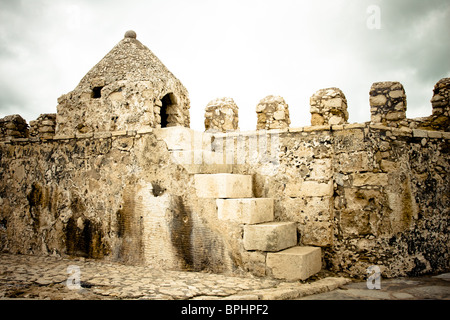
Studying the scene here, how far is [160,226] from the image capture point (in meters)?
4.51

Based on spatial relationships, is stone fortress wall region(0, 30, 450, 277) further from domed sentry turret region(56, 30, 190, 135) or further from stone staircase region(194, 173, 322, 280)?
domed sentry turret region(56, 30, 190, 135)

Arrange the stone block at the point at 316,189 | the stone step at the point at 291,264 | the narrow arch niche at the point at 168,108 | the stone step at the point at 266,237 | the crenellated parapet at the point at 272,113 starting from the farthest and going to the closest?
the narrow arch niche at the point at 168,108 < the crenellated parapet at the point at 272,113 < the stone block at the point at 316,189 < the stone step at the point at 266,237 < the stone step at the point at 291,264

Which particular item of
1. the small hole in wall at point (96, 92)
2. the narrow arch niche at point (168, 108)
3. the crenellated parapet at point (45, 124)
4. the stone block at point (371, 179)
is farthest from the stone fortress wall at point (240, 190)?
the narrow arch niche at point (168, 108)

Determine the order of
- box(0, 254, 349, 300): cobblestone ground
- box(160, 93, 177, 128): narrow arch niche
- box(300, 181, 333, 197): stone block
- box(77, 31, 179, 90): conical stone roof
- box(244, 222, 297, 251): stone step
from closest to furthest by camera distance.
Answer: box(0, 254, 349, 300): cobblestone ground < box(244, 222, 297, 251): stone step < box(300, 181, 333, 197): stone block < box(77, 31, 179, 90): conical stone roof < box(160, 93, 177, 128): narrow arch niche

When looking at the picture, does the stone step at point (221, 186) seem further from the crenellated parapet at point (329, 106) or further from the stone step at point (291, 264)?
the crenellated parapet at point (329, 106)

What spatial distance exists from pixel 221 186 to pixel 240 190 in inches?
12.3

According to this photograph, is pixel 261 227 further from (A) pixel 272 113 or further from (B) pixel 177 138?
(A) pixel 272 113

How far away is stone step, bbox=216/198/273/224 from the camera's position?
3990 millimetres

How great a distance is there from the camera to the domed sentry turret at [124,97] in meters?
7.10

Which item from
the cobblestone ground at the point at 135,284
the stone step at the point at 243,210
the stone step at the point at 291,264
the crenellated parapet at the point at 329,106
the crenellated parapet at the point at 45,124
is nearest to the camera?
the cobblestone ground at the point at 135,284

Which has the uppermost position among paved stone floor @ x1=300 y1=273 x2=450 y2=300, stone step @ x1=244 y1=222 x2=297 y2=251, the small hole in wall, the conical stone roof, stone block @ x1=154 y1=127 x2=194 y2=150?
the conical stone roof

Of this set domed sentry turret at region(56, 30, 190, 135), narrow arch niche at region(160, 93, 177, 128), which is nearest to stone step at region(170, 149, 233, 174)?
domed sentry turret at region(56, 30, 190, 135)

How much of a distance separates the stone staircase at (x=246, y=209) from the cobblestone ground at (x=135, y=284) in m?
0.21

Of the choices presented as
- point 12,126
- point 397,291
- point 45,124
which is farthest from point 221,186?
point 12,126
